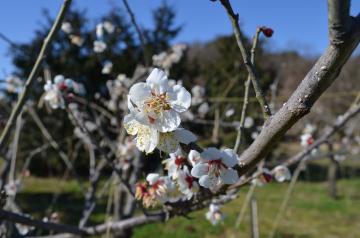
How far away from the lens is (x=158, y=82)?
858 millimetres

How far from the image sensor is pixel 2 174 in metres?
2.42

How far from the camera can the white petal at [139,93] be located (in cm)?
83

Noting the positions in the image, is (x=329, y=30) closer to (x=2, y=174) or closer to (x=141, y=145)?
(x=141, y=145)

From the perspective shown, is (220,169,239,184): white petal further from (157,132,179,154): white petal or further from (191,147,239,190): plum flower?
(157,132,179,154): white petal

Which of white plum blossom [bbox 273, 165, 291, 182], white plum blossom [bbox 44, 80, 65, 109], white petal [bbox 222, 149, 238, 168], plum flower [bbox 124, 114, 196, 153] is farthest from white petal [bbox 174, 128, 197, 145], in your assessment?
white plum blossom [bbox 44, 80, 65, 109]

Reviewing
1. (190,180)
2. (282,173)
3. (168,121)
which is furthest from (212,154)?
(282,173)

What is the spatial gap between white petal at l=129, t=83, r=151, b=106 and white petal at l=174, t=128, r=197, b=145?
0.32 ft

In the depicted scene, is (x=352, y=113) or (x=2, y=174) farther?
(x=2, y=174)

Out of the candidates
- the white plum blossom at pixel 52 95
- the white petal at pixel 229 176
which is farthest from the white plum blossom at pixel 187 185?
the white plum blossom at pixel 52 95

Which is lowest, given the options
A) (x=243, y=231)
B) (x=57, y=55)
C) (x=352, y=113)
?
(x=243, y=231)

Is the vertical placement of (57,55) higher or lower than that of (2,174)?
higher

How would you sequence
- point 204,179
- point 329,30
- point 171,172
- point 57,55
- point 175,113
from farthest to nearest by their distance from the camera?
point 57,55 → point 171,172 → point 204,179 → point 175,113 → point 329,30

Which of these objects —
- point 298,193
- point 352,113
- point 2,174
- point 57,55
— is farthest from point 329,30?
point 57,55

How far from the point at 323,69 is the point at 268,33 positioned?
17.1 inches
